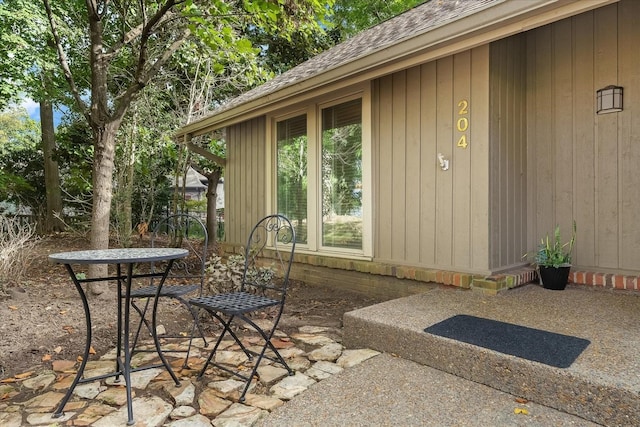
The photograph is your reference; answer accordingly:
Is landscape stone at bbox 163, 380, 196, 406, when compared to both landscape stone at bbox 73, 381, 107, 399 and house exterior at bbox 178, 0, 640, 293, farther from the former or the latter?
house exterior at bbox 178, 0, 640, 293

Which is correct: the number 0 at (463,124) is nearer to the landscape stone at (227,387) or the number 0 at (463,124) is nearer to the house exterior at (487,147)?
the house exterior at (487,147)

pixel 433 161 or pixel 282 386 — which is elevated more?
pixel 433 161

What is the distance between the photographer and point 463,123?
3.37 meters

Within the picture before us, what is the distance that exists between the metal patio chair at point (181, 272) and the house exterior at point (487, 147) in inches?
67.0

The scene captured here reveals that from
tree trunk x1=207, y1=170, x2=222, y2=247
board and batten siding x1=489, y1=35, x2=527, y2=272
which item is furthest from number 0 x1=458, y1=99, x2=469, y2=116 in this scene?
tree trunk x1=207, y1=170, x2=222, y2=247

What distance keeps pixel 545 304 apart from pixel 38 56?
9.01 m

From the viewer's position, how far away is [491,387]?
2016 mm

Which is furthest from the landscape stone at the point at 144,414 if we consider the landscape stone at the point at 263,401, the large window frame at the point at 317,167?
the large window frame at the point at 317,167

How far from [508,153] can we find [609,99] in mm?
808

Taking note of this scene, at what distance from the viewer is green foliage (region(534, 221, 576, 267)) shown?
329 cm

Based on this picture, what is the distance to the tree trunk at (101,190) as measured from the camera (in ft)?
13.5

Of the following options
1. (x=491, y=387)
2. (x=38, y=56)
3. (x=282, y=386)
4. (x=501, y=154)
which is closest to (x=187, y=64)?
(x=38, y=56)

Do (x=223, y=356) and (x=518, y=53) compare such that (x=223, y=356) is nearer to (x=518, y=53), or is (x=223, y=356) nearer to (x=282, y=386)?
(x=282, y=386)

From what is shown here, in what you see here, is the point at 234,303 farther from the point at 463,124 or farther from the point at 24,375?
the point at 463,124
